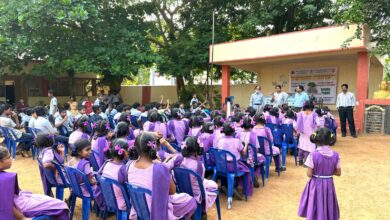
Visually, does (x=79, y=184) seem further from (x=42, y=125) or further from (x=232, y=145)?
(x=42, y=125)

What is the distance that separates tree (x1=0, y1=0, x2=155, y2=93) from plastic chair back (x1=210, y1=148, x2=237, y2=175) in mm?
8083

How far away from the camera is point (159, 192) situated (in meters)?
2.50

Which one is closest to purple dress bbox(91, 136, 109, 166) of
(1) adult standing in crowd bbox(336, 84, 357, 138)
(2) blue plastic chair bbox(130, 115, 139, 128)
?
(2) blue plastic chair bbox(130, 115, 139, 128)

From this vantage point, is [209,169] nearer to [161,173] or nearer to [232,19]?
[161,173]

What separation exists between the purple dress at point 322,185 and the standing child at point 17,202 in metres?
2.27

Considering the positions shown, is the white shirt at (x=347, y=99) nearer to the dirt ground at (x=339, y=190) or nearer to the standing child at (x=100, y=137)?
the dirt ground at (x=339, y=190)

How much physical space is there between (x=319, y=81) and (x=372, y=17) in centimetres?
390

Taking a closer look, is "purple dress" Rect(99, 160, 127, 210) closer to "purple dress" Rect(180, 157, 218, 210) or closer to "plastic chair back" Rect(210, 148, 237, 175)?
"purple dress" Rect(180, 157, 218, 210)

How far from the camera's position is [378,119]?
9.53 meters

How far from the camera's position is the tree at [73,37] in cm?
1052

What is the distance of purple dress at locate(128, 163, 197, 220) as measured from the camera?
8.20 feet

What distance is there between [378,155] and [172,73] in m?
9.66

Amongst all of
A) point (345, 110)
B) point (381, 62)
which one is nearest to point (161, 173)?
point (345, 110)

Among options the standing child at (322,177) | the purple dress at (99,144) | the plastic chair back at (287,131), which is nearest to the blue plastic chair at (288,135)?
the plastic chair back at (287,131)
